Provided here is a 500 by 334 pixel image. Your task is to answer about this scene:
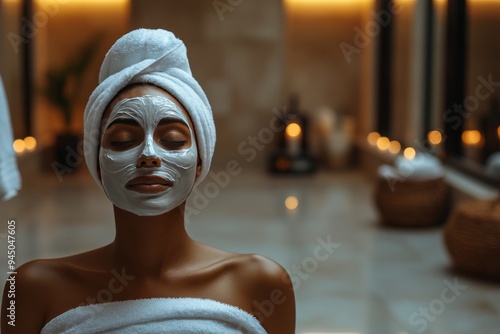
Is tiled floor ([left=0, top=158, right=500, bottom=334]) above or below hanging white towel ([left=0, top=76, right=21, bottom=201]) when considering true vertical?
below

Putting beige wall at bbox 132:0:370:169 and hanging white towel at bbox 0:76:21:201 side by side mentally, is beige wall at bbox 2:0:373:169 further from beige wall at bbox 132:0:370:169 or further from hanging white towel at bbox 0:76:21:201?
hanging white towel at bbox 0:76:21:201

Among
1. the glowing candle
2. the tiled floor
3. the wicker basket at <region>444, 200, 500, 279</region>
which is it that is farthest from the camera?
the glowing candle

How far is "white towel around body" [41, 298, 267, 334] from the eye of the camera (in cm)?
146

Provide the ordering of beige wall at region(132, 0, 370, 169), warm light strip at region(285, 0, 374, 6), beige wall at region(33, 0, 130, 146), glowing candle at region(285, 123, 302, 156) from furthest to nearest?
1. warm light strip at region(285, 0, 374, 6)
2. beige wall at region(33, 0, 130, 146)
3. beige wall at region(132, 0, 370, 169)
4. glowing candle at region(285, 123, 302, 156)

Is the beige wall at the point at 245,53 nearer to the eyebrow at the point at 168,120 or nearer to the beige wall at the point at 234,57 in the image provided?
the beige wall at the point at 234,57

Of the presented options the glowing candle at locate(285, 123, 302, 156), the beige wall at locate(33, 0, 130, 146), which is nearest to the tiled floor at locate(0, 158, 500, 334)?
the glowing candle at locate(285, 123, 302, 156)

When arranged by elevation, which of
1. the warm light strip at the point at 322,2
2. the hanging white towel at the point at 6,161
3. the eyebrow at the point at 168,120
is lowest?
the warm light strip at the point at 322,2

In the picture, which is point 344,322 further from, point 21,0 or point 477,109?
point 21,0

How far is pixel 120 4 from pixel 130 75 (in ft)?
30.5

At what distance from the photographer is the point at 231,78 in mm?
9992

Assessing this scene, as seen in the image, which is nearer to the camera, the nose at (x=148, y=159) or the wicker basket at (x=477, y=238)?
the nose at (x=148, y=159)

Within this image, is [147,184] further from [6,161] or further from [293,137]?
[293,137]

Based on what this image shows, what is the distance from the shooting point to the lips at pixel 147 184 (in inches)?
58.7

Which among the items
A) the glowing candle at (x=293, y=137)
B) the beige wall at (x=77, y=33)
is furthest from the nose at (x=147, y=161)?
the beige wall at (x=77, y=33)
